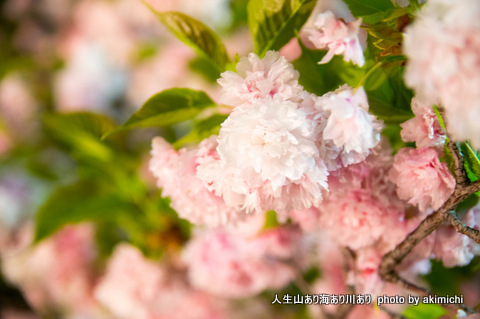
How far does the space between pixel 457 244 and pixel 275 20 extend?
0.29m

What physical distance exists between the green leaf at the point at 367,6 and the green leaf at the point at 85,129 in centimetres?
40

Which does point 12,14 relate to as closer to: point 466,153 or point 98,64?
point 98,64

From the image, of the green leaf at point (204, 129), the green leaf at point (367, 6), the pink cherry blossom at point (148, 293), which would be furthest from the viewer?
the pink cherry blossom at point (148, 293)

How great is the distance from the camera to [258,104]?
318mm

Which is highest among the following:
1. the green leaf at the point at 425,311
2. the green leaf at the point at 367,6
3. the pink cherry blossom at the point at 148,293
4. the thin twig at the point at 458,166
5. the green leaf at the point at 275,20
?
the green leaf at the point at 275,20

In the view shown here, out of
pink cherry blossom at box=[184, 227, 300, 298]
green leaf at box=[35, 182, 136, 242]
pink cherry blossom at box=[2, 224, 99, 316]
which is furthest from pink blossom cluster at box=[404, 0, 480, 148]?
pink cherry blossom at box=[2, 224, 99, 316]

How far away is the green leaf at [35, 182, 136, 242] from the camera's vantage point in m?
0.68

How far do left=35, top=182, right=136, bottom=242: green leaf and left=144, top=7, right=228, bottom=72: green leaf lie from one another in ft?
1.28

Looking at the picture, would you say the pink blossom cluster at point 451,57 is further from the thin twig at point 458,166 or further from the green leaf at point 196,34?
the green leaf at point 196,34

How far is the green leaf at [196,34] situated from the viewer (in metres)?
0.45

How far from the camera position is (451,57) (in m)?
0.25

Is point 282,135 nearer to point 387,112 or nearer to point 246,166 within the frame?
point 246,166

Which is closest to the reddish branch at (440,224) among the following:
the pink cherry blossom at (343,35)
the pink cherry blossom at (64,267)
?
the pink cherry blossom at (343,35)

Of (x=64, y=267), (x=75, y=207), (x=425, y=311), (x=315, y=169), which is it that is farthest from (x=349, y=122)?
(x=64, y=267)
